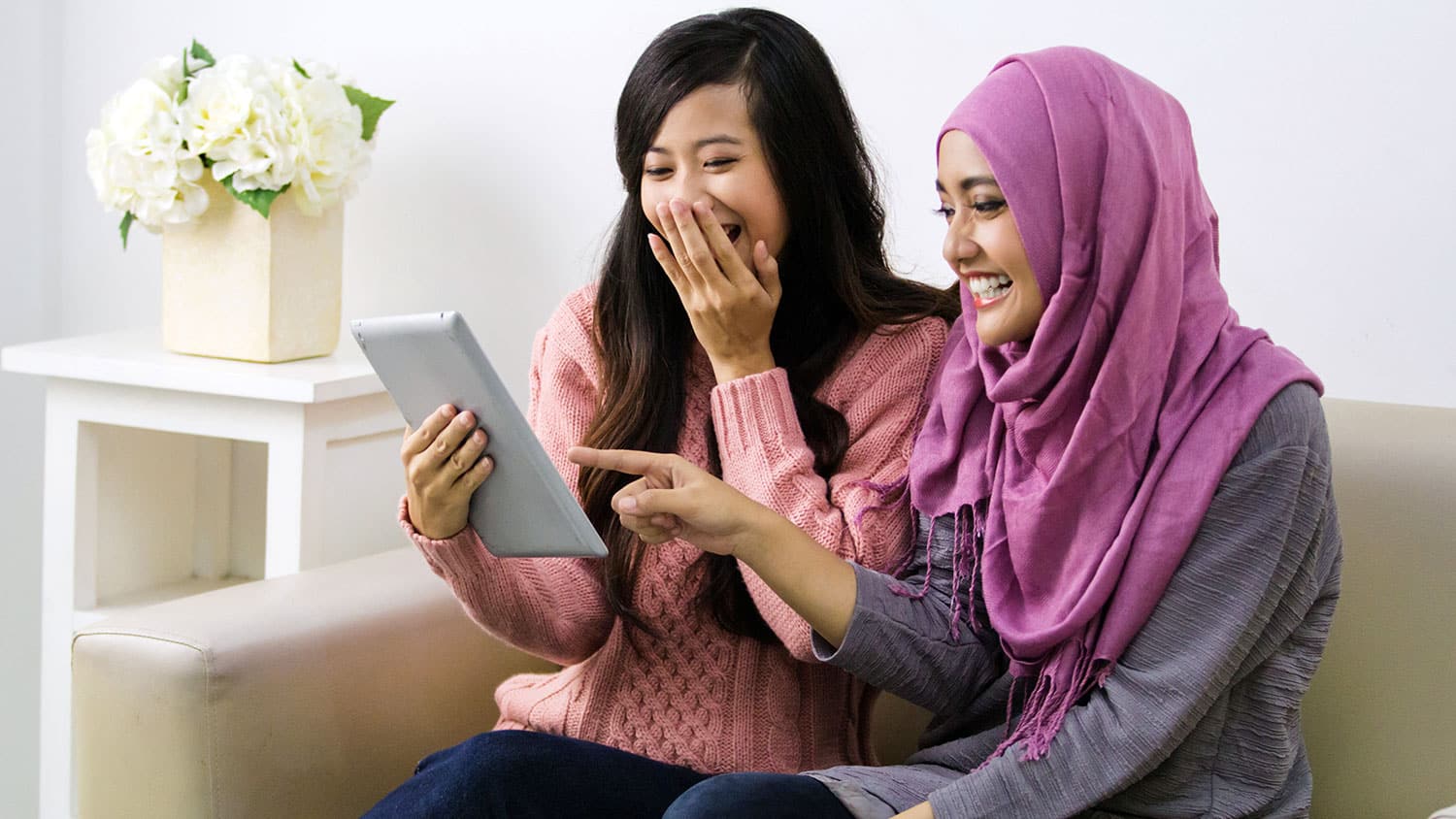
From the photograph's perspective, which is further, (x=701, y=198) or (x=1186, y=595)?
(x=701, y=198)

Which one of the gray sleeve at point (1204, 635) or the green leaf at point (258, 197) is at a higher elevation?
the green leaf at point (258, 197)

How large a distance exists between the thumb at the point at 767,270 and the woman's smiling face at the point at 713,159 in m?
0.03

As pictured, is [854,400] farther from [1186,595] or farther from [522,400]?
[522,400]

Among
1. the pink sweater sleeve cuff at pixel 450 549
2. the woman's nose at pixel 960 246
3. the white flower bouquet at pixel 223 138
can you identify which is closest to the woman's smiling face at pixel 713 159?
the woman's nose at pixel 960 246

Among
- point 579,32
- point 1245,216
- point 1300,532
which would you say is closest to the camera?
point 1300,532

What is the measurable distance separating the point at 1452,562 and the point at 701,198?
2.50 feet

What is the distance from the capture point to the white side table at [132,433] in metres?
1.82

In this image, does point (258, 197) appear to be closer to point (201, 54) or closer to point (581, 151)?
point (201, 54)

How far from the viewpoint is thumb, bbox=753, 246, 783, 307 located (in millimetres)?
1406

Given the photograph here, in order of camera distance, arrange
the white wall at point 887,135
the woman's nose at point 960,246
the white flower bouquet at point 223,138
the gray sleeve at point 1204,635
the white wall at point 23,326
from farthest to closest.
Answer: the white wall at point 23,326 < the white flower bouquet at point 223,138 < the white wall at point 887,135 < the woman's nose at point 960,246 < the gray sleeve at point 1204,635

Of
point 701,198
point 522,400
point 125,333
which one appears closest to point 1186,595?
point 701,198

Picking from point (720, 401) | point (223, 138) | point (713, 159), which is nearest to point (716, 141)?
point (713, 159)

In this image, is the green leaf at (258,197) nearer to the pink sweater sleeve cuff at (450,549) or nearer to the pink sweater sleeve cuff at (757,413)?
the pink sweater sleeve cuff at (450,549)

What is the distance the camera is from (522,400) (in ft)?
6.89
